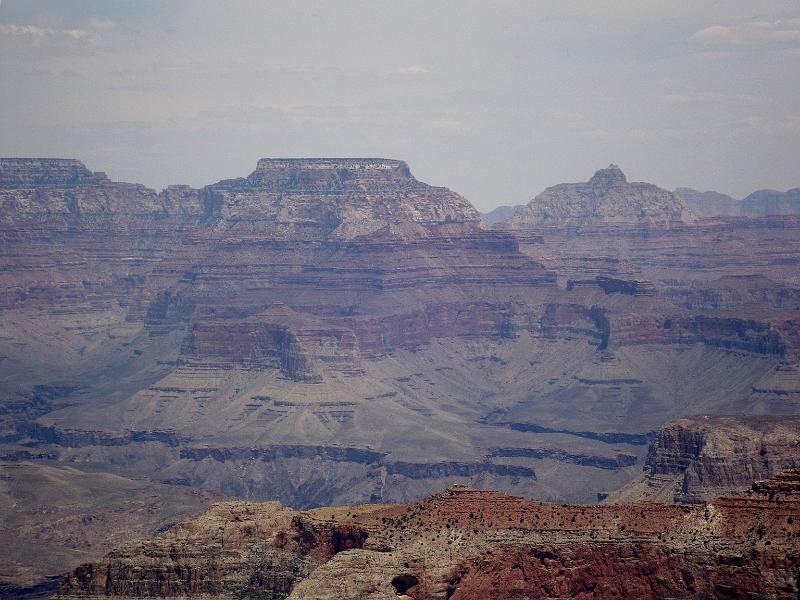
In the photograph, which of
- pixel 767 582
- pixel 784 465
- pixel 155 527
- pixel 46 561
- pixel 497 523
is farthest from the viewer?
pixel 155 527

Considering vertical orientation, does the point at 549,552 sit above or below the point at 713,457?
above

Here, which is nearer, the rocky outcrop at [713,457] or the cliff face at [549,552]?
the cliff face at [549,552]

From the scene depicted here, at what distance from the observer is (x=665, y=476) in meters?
153

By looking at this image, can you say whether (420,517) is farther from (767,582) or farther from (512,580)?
(767,582)

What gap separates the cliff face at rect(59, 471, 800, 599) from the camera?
282ft

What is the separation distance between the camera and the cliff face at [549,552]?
8606 cm

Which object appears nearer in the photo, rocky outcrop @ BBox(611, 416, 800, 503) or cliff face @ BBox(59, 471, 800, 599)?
cliff face @ BBox(59, 471, 800, 599)

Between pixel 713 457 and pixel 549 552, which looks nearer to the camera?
pixel 549 552

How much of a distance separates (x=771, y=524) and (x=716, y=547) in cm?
255

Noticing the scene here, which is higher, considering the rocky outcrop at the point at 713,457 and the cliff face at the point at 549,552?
the cliff face at the point at 549,552

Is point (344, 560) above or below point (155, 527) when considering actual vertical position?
above

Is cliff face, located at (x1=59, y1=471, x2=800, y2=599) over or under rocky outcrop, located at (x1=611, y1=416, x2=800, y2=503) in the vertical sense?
over

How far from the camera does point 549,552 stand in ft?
288

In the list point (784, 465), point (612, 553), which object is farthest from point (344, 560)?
point (784, 465)
